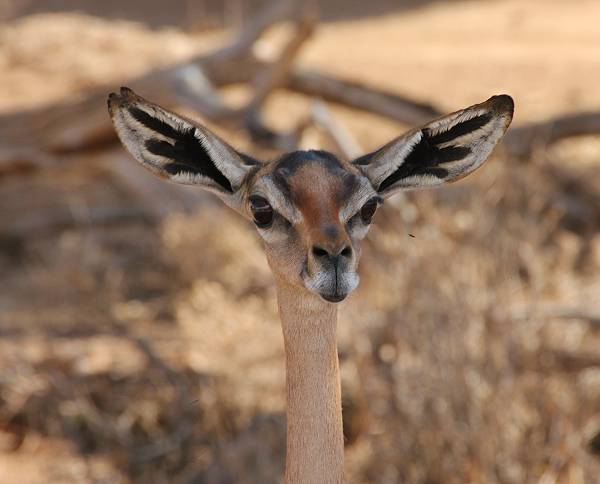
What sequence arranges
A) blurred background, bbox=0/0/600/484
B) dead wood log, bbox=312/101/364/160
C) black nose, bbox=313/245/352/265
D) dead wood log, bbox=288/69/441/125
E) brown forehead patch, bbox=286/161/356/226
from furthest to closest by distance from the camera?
dead wood log, bbox=288/69/441/125 → dead wood log, bbox=312/101/364/160 → blurred background, bbox=0/0/600/484 → brown forehead patch, bbox=286/161/356/226 → black nose, bbox=313/245/352/265

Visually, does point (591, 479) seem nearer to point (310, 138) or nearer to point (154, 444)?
point (154, 444)

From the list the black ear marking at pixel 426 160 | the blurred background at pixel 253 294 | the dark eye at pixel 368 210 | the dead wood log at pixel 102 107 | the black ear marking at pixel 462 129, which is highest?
the dead wood log at pixel 102 107

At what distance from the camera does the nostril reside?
10.6 feet

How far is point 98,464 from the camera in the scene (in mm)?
7105

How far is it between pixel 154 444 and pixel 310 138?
2590 millimetres

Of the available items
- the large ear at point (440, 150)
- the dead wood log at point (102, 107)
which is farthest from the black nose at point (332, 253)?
the dead wood log at point (102, 107)

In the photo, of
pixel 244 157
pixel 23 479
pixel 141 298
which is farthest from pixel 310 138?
pixel 244 157

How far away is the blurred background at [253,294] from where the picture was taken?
596 cm

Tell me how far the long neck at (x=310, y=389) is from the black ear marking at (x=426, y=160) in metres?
0.49

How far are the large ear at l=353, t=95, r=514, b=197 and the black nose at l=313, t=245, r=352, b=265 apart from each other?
0.47 m

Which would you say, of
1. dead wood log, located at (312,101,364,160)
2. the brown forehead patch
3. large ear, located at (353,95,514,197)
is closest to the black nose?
the brown forehead patch

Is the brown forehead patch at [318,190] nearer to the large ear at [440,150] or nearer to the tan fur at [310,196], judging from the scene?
the tan fur at [310,196]

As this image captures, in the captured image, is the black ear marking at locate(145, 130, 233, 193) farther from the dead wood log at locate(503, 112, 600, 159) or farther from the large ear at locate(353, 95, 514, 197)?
the dead wood log at locate(503, 112, 600, 159)

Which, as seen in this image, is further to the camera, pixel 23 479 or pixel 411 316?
pixel 23 479
